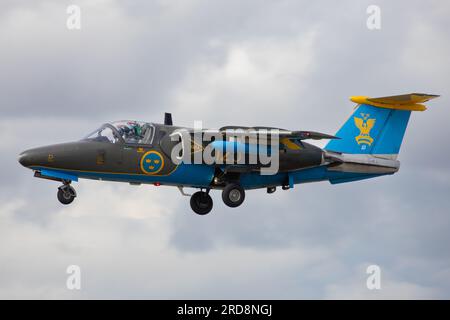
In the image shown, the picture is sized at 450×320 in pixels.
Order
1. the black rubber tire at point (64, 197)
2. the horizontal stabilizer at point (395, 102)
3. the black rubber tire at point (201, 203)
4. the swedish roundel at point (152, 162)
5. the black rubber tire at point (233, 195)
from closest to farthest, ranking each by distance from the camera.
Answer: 1. the black rubber tire at point (64, 197)
2. the swedish roundel at point (152, 162)
3. the black rubber tire at point (233, 195)
4. the black rubber tire at point (201, 203)
5. the horizontal stabilizer at point (395, 102)

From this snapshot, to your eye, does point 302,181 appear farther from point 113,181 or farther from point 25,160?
point 25,160

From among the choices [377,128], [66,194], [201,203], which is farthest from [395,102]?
[66,194]

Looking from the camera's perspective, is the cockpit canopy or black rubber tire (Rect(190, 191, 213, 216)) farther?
black rubber tire (Rect(190, 191, 213, 216))

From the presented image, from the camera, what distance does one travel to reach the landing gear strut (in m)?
32.5

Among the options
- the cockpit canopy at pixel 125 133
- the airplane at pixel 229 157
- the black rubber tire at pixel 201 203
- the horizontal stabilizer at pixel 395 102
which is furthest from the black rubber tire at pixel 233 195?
the horizontal stabilizer at pixel 395 102

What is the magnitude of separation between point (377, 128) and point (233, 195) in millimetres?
6465

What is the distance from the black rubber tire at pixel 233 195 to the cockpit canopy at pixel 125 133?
308 centimetres

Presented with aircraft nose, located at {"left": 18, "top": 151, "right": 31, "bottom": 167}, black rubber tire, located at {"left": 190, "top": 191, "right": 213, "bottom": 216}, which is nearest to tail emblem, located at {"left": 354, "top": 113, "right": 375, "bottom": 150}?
black rubber tire, located at {"left": 190, "top": 191, "right": 213, "bottom": 216}

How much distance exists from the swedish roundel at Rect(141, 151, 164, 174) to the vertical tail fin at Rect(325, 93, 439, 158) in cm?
675

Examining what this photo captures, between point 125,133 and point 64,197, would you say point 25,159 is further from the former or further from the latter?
point 125,133

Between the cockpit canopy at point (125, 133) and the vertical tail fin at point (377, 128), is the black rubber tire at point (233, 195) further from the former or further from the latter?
the vertical tail fin at point (377, 128)

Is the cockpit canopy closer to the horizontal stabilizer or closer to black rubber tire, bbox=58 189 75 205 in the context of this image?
black rubber tire, bbox=58 189 75 205

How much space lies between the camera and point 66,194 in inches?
1280

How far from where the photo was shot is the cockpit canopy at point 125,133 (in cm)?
3291
